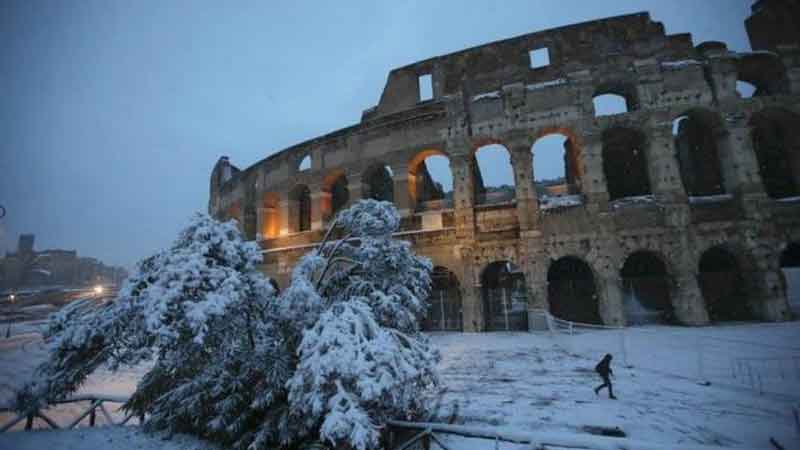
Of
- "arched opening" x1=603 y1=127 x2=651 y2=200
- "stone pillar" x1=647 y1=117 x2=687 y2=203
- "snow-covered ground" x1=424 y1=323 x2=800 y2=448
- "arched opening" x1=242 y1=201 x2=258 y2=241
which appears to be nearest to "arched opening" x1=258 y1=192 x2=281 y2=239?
"arched opening" x1=242 y1=201 x2=258 y2=241

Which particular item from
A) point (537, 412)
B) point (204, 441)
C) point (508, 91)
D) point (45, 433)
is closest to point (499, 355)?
point (537, 412)

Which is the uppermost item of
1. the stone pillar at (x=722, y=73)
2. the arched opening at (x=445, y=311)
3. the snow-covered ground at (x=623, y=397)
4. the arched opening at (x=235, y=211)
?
the stone pillar at (x=722, y=73)

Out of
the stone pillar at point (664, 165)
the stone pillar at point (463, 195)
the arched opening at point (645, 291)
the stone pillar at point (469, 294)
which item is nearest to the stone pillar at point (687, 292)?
the arched opening at point (645, 291)

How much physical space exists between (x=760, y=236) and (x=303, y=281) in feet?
45.9

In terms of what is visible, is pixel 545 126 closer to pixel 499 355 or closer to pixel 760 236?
pixel 760 236

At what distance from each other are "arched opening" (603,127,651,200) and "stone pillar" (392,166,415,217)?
8.23 meters

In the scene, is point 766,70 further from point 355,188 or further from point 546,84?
point 355,188

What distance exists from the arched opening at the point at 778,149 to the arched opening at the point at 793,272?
2102 mm

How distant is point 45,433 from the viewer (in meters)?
5.54

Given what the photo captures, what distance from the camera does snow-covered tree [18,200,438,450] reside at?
3980 mm

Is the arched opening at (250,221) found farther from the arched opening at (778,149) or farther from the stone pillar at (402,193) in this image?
the arched opening at (778,149)

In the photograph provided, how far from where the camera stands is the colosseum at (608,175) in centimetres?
1131

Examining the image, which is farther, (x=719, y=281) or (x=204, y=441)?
(x=719, y=281)

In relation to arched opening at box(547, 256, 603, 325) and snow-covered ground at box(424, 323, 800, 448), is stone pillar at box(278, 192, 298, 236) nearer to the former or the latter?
snow-covered ground at box(424, 323, 800, 448)
